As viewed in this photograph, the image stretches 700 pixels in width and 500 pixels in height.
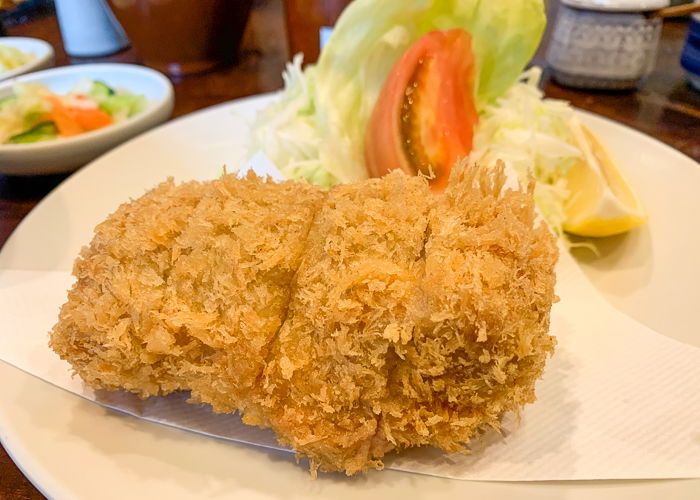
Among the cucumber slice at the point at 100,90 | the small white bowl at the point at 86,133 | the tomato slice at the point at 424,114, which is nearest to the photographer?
the tomato slice at the point at 424,114

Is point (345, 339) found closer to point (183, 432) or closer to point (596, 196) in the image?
point (183, 432)

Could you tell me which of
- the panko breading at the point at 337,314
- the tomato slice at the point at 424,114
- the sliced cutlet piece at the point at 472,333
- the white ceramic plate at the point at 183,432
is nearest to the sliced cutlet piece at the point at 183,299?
the panko breading at the point at 337,314

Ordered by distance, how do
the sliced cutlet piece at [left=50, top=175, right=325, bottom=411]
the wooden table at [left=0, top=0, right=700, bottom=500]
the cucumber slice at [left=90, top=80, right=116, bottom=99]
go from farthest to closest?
the cucumber slice at [left=90, top=80, right=116, bottom=99]
the wooden table at [left=0, top=0, right=700, bottom=500]
the sliced cutlet piece at [left=50, top=175, right=325, bottom=411]

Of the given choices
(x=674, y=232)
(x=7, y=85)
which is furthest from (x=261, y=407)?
(x=7, y=85)

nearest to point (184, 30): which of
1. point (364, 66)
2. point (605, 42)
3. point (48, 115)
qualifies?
point (48, 115)

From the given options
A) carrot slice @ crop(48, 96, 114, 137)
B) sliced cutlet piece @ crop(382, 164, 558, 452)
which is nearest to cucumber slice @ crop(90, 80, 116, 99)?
carrot slice @ crop(48, 96, 114, 137)

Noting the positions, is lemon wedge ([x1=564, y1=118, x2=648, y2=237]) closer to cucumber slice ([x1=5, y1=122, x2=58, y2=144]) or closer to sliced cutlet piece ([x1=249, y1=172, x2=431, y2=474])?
sliced cutlet piece ([x1=249, y1=172, x2=431, y2=474])

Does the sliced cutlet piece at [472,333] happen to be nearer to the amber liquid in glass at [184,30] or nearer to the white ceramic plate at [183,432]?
the white ceramic plate at [183,432]
